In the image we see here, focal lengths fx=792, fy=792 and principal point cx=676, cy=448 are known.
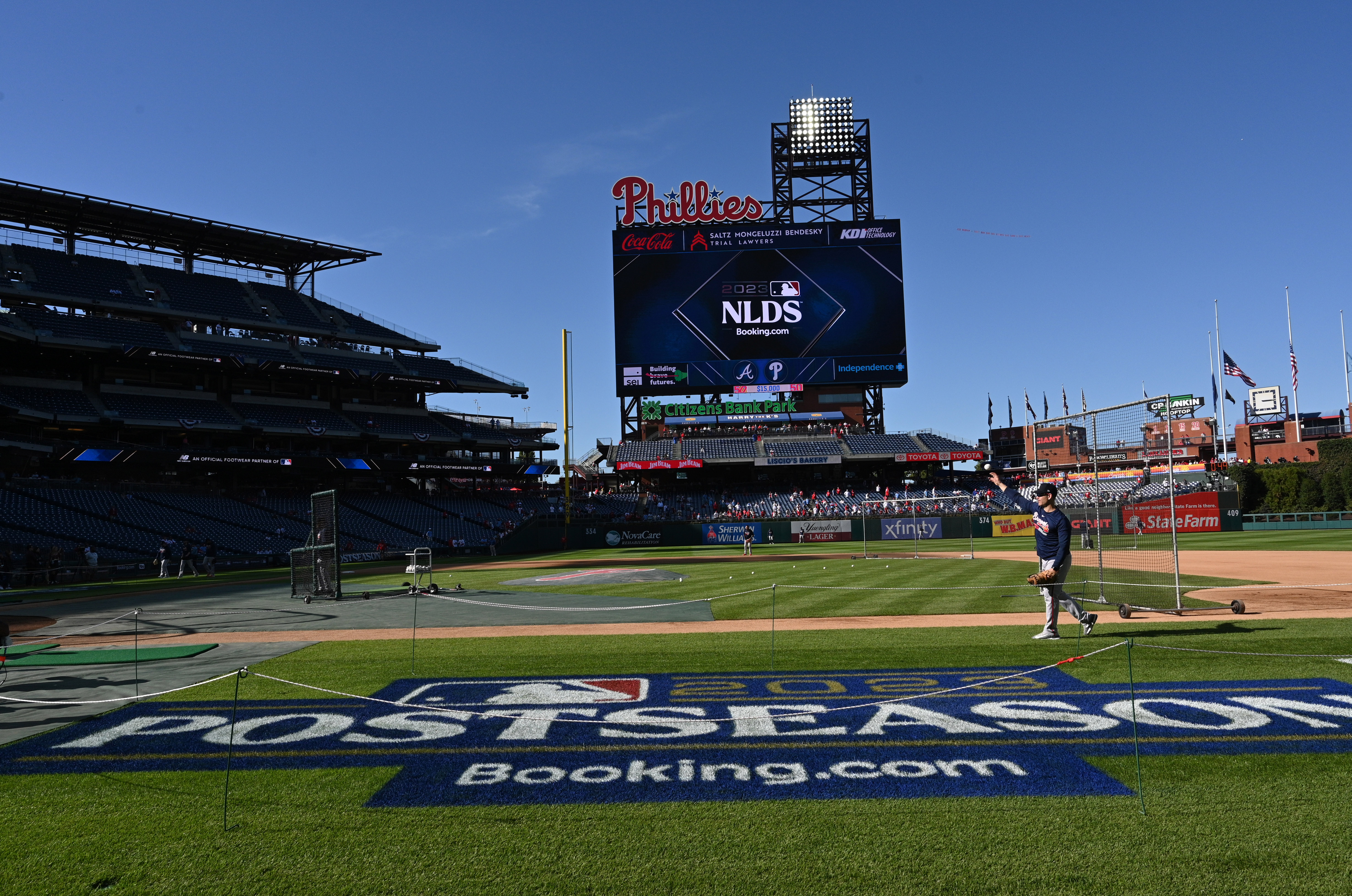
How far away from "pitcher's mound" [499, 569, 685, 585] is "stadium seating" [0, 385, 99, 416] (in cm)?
3312

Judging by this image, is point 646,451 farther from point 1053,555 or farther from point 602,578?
point 1053,555

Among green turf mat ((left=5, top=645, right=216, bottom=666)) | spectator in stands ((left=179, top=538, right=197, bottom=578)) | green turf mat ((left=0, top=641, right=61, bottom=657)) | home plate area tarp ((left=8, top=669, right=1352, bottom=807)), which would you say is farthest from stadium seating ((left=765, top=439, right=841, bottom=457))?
home plate area tarp ((left=8, top=669, right=1352, bottom=807))

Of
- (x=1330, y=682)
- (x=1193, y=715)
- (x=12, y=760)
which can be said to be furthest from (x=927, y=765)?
(x=12, y=760)

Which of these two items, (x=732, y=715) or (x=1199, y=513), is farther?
(x=1199, y=513)

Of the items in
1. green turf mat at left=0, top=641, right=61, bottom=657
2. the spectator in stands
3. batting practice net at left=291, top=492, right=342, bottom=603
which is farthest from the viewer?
the spectator in stands

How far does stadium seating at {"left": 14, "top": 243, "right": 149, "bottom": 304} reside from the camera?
4984 cm

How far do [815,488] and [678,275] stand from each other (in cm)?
2043

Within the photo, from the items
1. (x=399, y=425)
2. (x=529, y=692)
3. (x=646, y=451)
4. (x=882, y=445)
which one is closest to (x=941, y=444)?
(x=882, y=445)

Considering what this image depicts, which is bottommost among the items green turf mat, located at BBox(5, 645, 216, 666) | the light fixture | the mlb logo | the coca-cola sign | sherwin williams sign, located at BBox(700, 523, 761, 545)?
sherwin williams sign, located at BBox(700, 523, 761, 545)

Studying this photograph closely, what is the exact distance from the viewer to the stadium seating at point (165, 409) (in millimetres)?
48219

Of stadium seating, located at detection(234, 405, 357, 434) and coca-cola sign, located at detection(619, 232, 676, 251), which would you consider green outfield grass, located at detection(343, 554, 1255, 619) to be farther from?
coca-cola sign, located at detection(619, 232, 676, 251)

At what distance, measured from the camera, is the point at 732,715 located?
8.30 m

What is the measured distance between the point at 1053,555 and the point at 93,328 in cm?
5510

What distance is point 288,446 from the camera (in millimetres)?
54969
